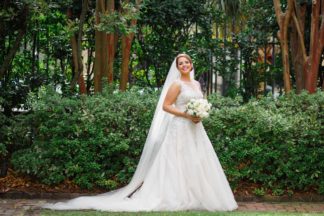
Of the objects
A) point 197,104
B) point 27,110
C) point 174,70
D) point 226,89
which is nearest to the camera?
point 197,104

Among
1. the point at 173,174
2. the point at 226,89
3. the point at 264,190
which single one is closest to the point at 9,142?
the point at 173,174

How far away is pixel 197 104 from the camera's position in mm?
7547

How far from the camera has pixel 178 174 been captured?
25.0ft

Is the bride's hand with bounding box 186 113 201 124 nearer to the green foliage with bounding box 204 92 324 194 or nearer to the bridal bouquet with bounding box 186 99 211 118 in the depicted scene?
the bridal bouquet with bounding box 186 99 211 118

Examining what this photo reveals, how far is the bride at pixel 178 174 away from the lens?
296 inches

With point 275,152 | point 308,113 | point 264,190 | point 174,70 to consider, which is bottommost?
point 264,190

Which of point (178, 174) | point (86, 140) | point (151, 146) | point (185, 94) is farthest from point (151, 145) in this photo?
point (86, 140)

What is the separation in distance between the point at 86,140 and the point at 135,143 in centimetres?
73

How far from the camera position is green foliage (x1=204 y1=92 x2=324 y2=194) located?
8.52 meters

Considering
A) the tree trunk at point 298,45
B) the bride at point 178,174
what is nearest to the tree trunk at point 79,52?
the bride at point 178,174

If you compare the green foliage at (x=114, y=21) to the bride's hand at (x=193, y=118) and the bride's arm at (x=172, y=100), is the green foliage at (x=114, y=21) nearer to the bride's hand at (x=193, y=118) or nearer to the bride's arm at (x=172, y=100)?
the bride's arm at (x=172, y=100)

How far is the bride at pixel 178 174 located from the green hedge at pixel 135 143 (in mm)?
751

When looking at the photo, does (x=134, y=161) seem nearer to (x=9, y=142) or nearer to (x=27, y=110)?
(x=9, y=142)

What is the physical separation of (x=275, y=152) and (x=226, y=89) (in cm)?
504
